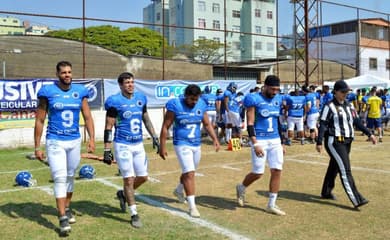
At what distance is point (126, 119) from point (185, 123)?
0.85m

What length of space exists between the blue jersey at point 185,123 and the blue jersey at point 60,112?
53.8 inches

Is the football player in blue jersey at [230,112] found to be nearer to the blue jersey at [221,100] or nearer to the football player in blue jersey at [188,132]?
the blue jersey at [221,100]

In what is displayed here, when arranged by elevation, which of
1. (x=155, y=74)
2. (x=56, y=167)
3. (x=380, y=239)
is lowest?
(x=380, y=239)

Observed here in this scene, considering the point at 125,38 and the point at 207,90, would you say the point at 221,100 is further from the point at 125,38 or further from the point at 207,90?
the point at 125,38

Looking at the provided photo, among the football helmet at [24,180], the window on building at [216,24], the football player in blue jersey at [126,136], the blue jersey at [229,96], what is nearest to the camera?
the football player in blue jersey at [126,136]

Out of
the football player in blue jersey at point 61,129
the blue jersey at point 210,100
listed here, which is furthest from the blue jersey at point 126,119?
the blue jersey at point 210,100

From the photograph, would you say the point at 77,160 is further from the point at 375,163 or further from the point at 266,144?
the point at 375,163

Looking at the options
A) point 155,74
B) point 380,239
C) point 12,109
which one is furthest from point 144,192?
point 155,74

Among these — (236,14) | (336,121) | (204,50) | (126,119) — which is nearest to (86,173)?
(126,119)

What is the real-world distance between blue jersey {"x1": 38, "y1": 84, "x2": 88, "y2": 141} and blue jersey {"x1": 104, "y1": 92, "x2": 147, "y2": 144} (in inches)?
19.4

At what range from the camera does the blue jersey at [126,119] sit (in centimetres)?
599

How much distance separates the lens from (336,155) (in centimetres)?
688

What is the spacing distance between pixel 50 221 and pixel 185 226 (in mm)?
1848

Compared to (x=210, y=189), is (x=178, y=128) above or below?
above
